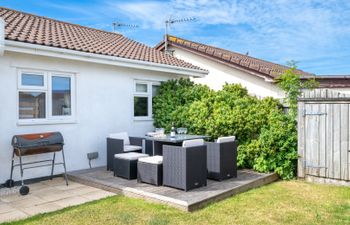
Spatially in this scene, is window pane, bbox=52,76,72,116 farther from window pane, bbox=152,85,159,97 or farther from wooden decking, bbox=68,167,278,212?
window pane, bbox=152,85,159,97

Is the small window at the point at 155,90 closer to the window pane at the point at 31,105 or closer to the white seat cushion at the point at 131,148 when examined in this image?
the white seat cushion at the point at 131,148

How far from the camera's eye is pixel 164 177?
6516mm

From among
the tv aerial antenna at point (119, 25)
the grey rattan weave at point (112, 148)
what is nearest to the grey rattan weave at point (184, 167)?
the grey rattan weave at point (112, 148)

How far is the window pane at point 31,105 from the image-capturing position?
735cm

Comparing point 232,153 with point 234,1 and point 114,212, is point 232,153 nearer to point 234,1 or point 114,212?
point 114,212

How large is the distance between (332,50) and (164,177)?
→ 53.7ft

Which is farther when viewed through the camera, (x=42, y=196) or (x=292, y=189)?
(x=292, y=189)

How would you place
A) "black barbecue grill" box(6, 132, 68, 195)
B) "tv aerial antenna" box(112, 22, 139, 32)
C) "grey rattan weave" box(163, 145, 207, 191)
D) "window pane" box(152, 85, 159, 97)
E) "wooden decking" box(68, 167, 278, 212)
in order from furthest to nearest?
"tv aerial antenna" box(112, 22, 139, 32)
"window pane" box(152, 85, 159, 97)
"black barbecue grill" box(6, 132, 68, 195)
"grey rattan weave" box(163, 145, 207, 191)
"wooden decking" box(68, 167, 278, 212)

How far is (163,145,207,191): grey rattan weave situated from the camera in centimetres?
609

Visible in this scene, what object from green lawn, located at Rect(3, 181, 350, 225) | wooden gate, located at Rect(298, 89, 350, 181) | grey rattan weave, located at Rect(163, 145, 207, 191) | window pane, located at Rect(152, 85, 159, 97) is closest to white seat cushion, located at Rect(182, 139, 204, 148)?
grey rattan weave, located at Rect(163, 145, 207, 191)

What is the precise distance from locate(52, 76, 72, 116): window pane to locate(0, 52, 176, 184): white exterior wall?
24cm

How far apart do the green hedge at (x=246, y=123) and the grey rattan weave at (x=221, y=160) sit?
1135mm

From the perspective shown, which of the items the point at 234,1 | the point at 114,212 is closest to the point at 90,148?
the point at 114,212

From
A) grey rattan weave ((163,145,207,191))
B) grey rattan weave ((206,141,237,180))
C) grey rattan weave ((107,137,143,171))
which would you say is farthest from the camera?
grey rattan weave ((107,137,143,171))
